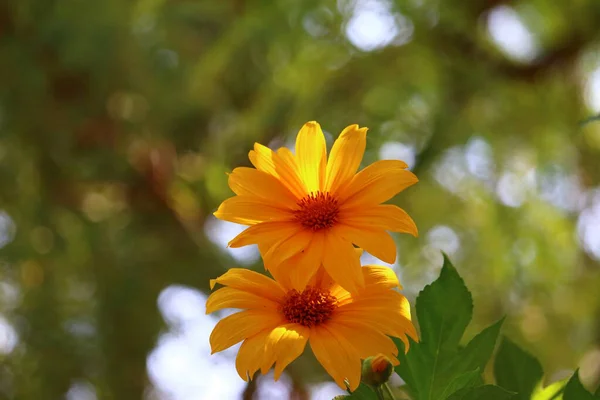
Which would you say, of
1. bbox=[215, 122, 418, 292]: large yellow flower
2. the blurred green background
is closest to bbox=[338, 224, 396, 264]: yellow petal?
bbox=[215, 122, 418, 292]: large yellow flower

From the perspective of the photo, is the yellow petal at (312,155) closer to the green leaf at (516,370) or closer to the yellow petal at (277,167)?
the yellow petal at (277,167)

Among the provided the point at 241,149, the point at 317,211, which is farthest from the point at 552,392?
the point at 241,149

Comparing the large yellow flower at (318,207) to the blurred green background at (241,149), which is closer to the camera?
the large yellow flower at (318,207)

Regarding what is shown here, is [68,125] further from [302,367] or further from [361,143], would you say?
[361,143]

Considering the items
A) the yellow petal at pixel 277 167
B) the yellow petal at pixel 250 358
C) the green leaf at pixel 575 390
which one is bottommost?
the green leaf at pixel 575 390

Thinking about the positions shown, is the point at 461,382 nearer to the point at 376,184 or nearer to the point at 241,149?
the point at 376,184

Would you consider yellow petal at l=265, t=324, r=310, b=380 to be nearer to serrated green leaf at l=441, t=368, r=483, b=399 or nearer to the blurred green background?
serrated green leaf at l=441, t=368, r=483, b=399

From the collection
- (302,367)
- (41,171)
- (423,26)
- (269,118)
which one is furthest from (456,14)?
(41,171)

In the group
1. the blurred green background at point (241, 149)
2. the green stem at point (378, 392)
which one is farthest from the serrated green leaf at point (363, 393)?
the blurred green background at point (241, 149)
